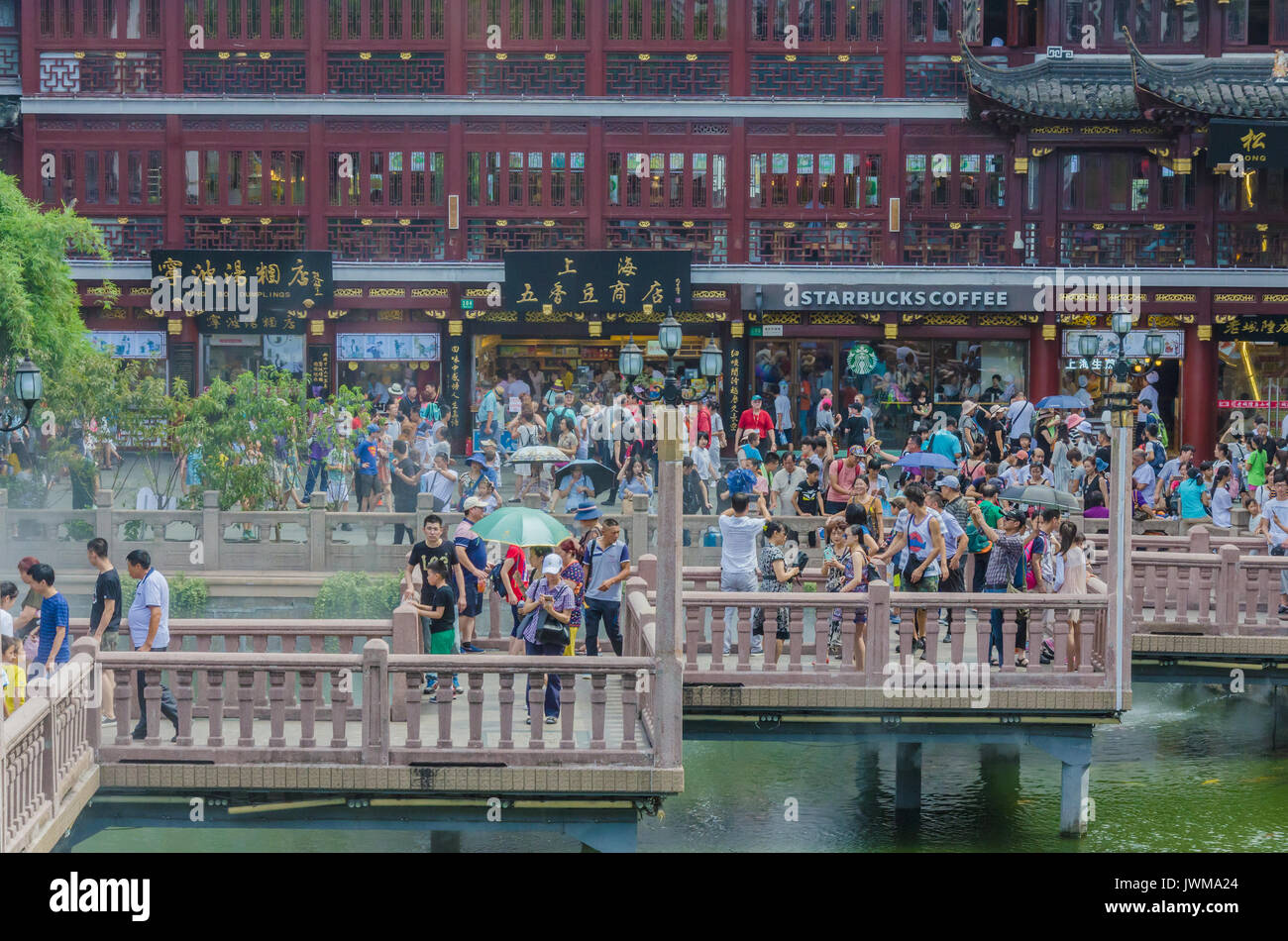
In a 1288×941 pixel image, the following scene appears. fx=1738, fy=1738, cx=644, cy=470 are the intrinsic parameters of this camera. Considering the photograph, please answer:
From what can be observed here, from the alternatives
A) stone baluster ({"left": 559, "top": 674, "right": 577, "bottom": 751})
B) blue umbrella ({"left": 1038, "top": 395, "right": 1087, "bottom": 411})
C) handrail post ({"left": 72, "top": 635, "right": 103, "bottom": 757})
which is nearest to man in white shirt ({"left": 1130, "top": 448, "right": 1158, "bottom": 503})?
blue umbrella ({"left": 1038, "top": 395, "right": 1087, "bottom": 411})

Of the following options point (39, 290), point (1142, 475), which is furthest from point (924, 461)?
point (39, 290)

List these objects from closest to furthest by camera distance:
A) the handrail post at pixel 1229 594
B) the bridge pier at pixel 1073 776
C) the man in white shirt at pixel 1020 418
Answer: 1. the bridge pier at pixel 1073 776
2. the handrail post at pixel 1229 594
3. the man in white shirt at pixel 1020 418

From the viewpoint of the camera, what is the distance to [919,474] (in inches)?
1009

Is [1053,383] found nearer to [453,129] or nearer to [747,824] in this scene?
[453,129]

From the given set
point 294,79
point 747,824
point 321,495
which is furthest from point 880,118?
point 747,824

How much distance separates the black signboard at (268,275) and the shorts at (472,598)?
19963 millimetres

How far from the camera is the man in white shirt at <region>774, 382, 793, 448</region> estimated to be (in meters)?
35.2

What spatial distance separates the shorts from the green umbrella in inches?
18.0

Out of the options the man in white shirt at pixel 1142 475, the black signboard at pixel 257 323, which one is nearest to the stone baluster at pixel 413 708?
the man in white shirt at pixel 1142 475

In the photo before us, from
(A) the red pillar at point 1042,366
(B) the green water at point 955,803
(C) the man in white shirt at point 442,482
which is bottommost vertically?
(B) the green water at point 955,803

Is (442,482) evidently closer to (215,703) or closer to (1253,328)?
(215,703)

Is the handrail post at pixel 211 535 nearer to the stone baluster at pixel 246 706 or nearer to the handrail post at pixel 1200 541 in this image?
the stone baluster at pixel 246 706

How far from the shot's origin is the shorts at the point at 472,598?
16219 mm

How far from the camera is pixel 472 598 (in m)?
16.5
